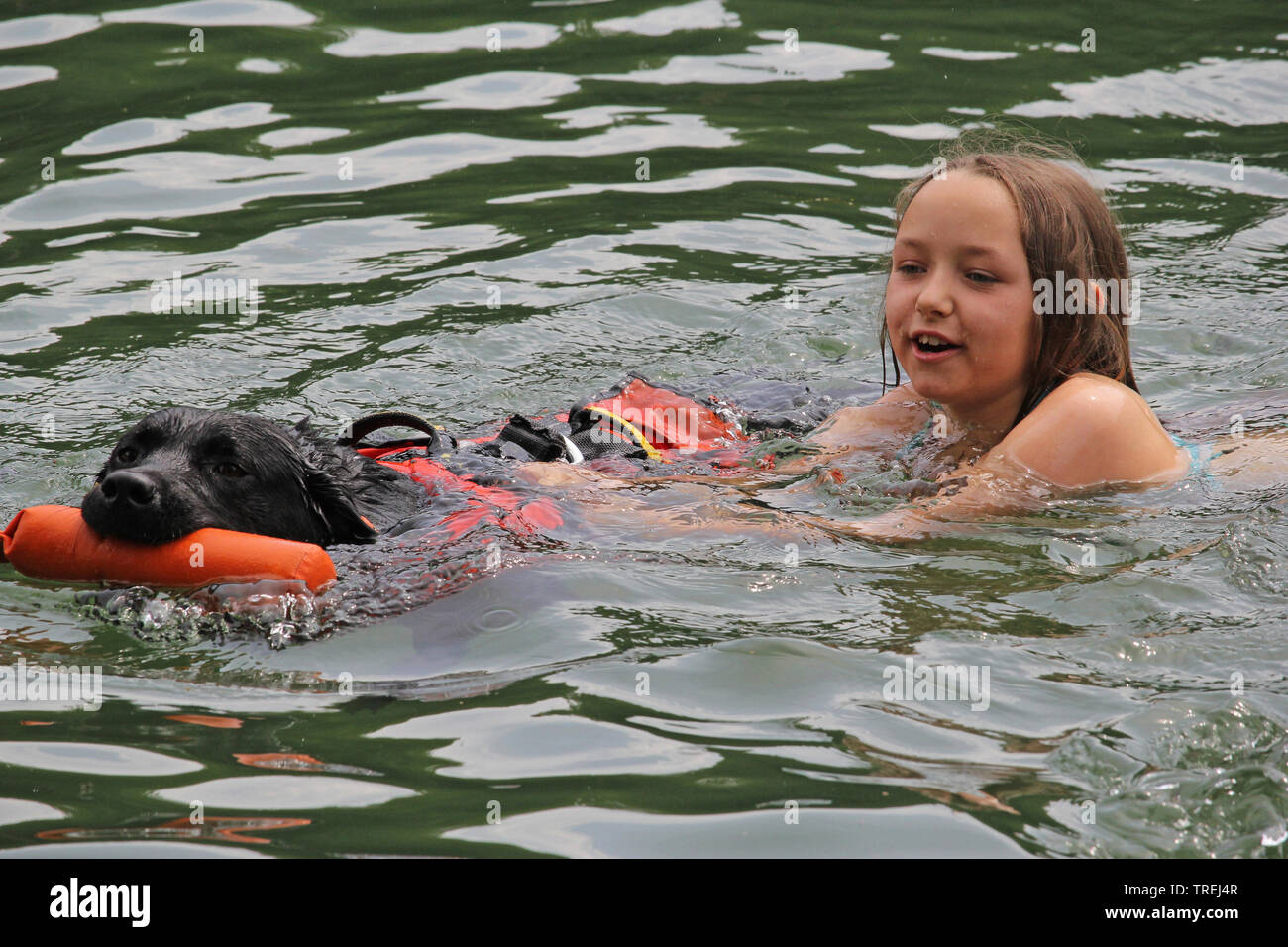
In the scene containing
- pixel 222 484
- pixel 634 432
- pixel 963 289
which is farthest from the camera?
pixel 634 432

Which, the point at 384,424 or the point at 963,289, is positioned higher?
the point at 963,289

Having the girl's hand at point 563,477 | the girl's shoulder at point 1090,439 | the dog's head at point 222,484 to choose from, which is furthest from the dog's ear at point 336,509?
the girl's shoulder at point 1090,439

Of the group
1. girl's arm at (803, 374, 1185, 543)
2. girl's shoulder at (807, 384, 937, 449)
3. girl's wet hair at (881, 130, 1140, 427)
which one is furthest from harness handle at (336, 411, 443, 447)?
girl's wet hair at (881, 130, 1140, 427)

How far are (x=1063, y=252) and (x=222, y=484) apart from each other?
294 cm


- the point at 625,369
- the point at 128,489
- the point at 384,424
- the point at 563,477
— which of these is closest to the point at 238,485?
the point at 128,489

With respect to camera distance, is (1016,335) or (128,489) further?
(1016,335)

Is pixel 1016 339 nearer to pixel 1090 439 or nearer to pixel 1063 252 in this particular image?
A: pixel 1063 252

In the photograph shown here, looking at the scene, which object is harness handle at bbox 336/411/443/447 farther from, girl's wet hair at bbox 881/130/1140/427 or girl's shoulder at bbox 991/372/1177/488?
girl's shoulder at bbox 991/372/1177/488

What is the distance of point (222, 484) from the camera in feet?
14.7

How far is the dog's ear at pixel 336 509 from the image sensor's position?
4676 mm

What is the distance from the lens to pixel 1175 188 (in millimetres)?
9172
